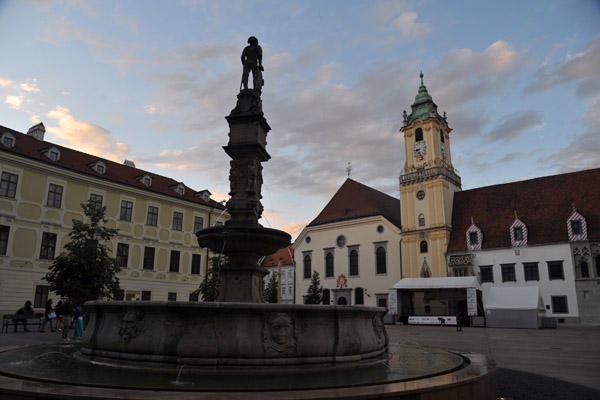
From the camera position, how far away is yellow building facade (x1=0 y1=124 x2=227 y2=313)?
24234mm

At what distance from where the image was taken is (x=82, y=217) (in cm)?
2788

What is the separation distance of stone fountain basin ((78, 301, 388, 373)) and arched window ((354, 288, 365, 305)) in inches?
1521

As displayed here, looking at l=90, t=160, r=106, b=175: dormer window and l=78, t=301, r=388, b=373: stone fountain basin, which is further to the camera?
l=90, t=160, r=106, b=175: dormer window

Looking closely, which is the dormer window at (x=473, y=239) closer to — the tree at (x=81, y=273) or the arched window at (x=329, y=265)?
the arched window at (x=329, y=265)

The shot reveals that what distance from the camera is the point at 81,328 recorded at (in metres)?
14.4

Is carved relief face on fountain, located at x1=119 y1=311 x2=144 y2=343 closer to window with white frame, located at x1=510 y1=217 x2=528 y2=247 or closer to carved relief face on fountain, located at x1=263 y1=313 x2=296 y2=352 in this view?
carved relief face on fountain, located at x1=263 y1=313 x2=296 y2=352

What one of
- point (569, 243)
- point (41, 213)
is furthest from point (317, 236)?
point (41, 213)

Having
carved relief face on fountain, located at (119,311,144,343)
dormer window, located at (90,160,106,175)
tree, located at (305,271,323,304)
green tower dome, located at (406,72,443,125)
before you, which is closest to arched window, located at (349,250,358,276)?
tree, located at (305,271,323,304)

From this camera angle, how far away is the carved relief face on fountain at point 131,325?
5852 mm

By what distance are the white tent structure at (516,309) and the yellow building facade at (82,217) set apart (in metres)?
20.1

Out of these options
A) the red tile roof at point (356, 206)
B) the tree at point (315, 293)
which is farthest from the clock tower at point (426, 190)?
the tree at point (315, 293)

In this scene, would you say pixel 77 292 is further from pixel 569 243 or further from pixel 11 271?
pixel 569 243

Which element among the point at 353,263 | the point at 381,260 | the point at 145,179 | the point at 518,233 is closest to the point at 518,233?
the point at 518,233

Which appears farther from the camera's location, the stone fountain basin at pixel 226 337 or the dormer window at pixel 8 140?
the dormer window at pixel 8 140
